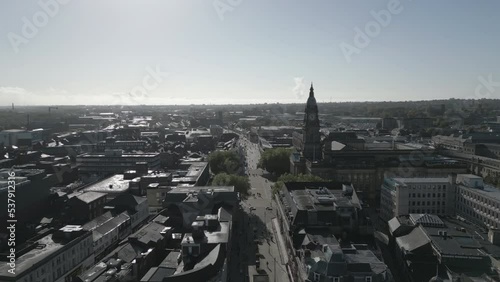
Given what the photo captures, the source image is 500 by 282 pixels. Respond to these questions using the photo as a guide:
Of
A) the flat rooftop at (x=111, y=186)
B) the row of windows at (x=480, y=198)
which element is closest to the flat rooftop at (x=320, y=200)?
the row of windows at (x=480, y=198)

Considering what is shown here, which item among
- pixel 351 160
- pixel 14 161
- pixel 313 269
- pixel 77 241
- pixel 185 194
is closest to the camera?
pixel 313 269

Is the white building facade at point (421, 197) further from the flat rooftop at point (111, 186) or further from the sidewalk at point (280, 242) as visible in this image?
the flat rooftop at point (111, 186)

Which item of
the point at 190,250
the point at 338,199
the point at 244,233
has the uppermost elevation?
the point at 338,199

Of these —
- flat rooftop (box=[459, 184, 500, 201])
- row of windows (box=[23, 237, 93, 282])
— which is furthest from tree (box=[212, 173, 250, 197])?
flat rooftop (box=[459, 184, 500, 201])

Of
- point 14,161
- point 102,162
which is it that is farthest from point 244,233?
point 14,161

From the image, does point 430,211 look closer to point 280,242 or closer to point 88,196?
point 280,242

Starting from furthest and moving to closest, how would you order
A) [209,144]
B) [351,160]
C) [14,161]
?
[209,144], [14,161], [351,160]

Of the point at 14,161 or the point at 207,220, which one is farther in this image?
the point at 14,161

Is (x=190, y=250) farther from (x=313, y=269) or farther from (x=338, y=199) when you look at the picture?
(x=338, y=199)
